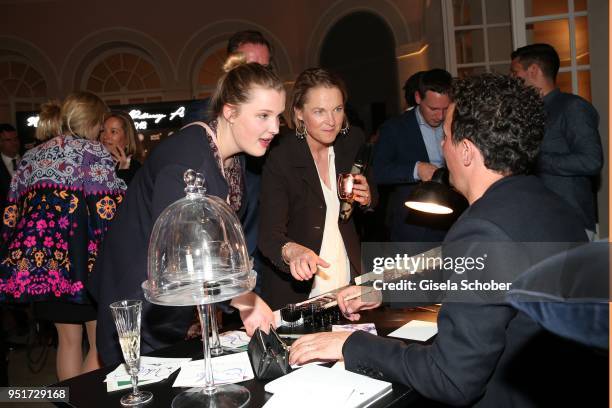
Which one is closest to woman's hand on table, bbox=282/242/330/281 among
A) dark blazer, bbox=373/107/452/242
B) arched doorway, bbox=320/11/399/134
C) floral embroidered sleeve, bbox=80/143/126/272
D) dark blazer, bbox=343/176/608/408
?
dark blazer, bbox=343/176/608/408

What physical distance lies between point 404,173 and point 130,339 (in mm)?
2404

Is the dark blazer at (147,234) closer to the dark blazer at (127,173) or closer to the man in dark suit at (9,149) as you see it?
the dark blazer at (127,173)

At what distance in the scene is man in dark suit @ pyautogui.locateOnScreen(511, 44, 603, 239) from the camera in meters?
3.45

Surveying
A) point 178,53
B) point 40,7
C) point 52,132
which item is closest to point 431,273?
point 52,132

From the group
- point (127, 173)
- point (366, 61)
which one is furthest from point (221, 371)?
point (366, 61)

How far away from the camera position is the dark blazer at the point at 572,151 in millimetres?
3450

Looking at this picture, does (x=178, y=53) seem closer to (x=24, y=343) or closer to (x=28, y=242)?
(x=24, y=343)

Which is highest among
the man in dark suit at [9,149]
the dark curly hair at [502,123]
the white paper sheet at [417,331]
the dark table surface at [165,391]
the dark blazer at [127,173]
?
the man in dark suit at [9,149]

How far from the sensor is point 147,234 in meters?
1.90

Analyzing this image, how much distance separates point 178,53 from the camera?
11219 millimetres

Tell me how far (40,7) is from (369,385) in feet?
39.3

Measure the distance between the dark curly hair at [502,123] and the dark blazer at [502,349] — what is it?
2.7 inches

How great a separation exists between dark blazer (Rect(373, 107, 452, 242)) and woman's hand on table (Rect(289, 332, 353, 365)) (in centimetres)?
202

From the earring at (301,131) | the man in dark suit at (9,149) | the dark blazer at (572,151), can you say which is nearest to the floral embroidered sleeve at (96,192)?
the earring at (301,131)
